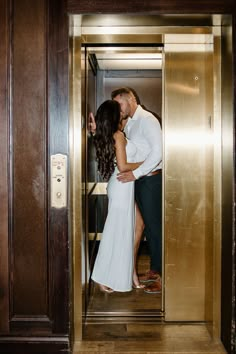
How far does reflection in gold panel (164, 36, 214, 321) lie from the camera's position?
3.39 metres

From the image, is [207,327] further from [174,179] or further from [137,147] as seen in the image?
[137,147]

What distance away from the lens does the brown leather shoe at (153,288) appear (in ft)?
13.3

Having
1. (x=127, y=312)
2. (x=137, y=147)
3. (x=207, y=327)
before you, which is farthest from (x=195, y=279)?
(x=137, y=147)

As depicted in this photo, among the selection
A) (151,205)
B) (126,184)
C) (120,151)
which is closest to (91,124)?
(120,151)

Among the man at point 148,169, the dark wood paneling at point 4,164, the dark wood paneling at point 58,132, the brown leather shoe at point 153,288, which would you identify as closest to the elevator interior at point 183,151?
the dark wood paneling at point 58,132

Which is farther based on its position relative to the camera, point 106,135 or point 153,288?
point 153,288

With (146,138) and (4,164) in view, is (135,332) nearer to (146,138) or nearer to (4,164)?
(4,164)

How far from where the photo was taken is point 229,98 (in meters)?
2.82

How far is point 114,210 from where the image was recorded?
3.88m

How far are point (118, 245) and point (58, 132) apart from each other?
1341 mm

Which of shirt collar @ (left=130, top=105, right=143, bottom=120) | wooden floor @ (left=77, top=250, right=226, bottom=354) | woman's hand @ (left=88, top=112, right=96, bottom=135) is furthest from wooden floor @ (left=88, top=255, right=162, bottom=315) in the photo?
shirt collar @ (left=130, top=105, right=143, bottom=120)

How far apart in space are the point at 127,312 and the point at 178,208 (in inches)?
34.8

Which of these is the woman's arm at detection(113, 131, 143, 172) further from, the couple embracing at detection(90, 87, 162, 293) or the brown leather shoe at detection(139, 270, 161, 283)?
the brown leather shoe at detection(139, 270, 161, 283)

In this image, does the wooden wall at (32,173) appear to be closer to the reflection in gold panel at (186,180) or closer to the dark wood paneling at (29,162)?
the dark wood paneling at (29,162)
